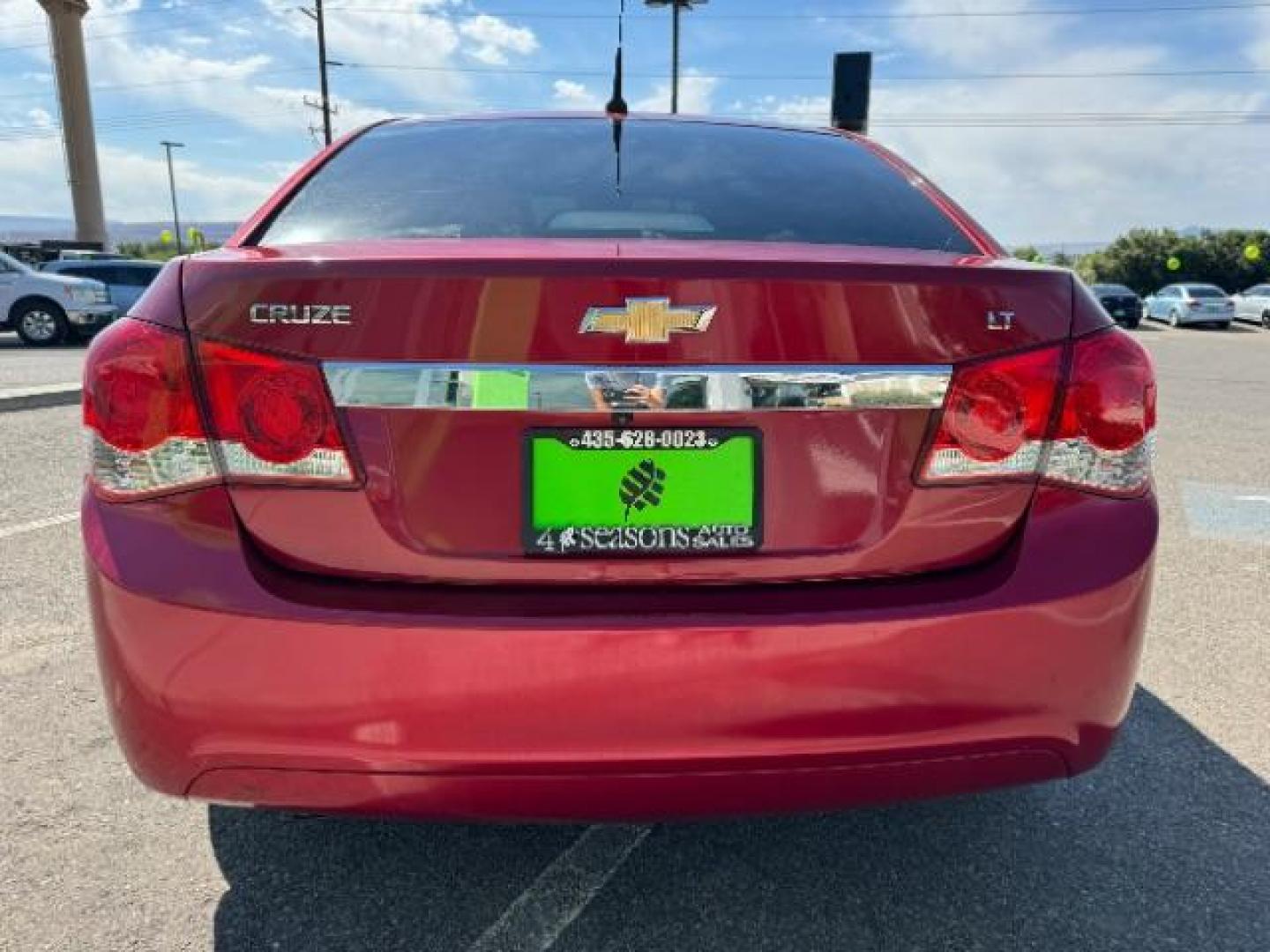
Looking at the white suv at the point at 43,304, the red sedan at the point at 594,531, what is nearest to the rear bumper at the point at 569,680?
the red sedan at the point at 594,531

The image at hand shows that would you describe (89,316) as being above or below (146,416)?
below

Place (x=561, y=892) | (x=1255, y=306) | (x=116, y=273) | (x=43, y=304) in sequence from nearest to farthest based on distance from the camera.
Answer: (x=561, y=892) → (x=43, y=304) → (x=116, y=273) → (x=1255, y=306)

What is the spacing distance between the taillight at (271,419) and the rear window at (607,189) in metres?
0.41

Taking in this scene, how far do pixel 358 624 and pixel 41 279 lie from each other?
1752 centimetres

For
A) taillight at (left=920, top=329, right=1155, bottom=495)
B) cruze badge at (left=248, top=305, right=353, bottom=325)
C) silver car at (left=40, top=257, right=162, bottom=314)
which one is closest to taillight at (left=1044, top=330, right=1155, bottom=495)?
taillight at (left=920, top=329, right=1155, bottom=495)

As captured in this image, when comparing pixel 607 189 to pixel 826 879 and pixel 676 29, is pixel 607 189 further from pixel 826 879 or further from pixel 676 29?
pixel 676 29

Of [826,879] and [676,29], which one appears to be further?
[676,29]

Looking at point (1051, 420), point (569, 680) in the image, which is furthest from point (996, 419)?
point (569, 680)

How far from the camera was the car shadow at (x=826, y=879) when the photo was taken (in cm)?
180

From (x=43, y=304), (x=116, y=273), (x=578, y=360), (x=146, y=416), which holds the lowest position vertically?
(x=43, y=304)

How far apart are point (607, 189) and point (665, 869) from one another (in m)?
1.49

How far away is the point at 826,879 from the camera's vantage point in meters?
1.96

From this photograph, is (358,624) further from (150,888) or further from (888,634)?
(150,888)

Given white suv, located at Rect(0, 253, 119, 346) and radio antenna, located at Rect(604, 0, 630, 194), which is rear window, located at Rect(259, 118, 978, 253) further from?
white suv, located at Rect(0, 253, 119, 346)
